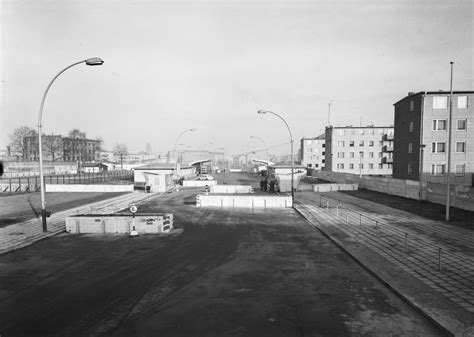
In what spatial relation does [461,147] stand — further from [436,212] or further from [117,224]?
[117,224]

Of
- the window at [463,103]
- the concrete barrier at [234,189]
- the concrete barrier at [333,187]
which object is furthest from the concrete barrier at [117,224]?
the window at [463,103]

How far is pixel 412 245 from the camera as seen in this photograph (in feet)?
39.9

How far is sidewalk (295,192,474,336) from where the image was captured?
687cm

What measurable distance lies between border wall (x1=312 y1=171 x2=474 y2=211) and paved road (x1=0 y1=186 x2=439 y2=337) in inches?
550

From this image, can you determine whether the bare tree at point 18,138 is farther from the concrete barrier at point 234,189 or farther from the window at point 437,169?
the window at point 437,169

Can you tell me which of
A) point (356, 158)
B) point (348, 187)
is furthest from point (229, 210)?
point (356, 158)

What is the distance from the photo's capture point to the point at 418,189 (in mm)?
27047

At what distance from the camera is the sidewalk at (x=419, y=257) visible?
687 cm

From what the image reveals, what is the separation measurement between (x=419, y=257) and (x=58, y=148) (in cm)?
11979

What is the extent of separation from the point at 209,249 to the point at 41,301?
595 centimetres

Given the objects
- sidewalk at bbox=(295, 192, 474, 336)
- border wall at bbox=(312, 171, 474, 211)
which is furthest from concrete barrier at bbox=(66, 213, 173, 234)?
border wall at bbox=(312, 171, 474, 211)

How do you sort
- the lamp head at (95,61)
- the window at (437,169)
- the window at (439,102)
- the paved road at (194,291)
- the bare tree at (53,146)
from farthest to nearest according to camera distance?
the bare tree at (53,146) → the window at (437,169) → the window at (439,102) → the lamp head at (95,61) → the paved road at (194,291)

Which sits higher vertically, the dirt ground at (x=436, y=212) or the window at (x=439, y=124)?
the window at (x=439, y=124)

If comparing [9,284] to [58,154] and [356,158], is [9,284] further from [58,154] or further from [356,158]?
[58,154]
